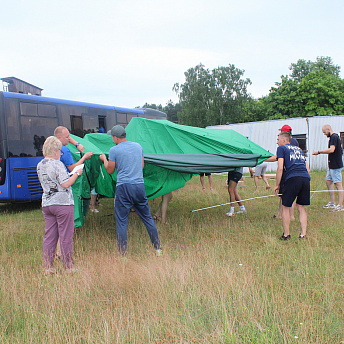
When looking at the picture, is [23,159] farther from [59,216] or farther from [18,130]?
[59,216]

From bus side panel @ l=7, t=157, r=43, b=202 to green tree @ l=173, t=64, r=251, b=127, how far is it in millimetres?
34096

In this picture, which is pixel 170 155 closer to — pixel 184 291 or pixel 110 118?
pixel 184 291

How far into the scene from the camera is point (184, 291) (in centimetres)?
331

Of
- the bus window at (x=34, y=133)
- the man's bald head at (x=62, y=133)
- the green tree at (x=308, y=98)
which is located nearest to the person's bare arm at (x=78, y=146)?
the man's bald head at (x=62, y=133)

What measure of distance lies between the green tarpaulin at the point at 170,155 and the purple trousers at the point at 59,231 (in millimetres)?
1272

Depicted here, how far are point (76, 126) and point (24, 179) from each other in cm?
252

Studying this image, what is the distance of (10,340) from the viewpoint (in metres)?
2.61

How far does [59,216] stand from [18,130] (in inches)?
235

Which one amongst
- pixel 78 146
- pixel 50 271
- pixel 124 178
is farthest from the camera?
pixel 78 146

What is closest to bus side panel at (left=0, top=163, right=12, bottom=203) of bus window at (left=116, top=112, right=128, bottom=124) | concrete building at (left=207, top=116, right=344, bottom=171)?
bus window at (left=116, top=112, right=128, bottom=124)

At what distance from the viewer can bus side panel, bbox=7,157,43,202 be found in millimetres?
8562

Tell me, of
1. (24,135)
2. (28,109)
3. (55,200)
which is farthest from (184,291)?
(28,109)

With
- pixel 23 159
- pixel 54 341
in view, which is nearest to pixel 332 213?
pixel 54 341

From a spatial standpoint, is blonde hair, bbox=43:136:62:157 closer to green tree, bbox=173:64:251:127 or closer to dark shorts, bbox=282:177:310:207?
dark shorts, bbox=282:177:310:207
